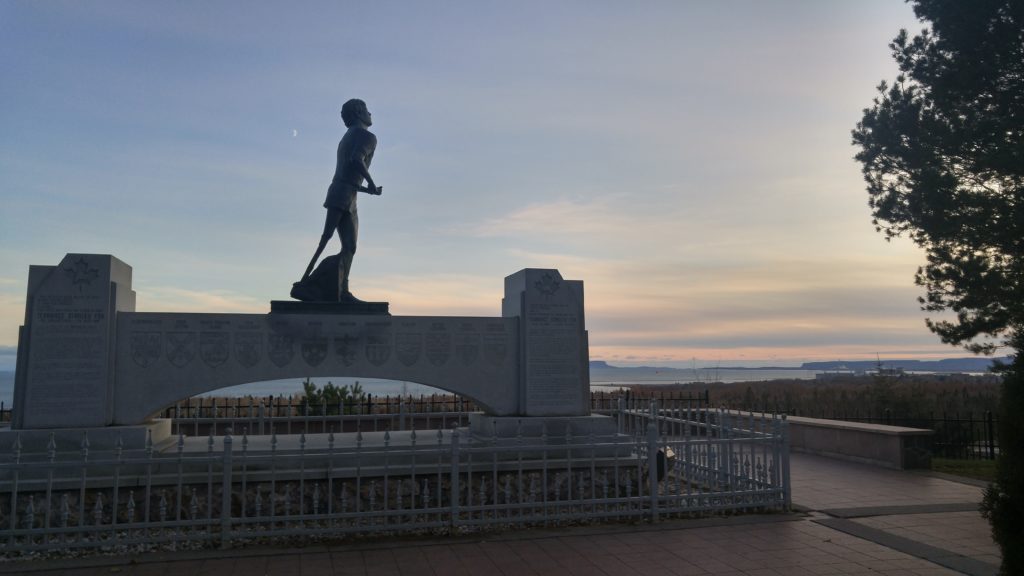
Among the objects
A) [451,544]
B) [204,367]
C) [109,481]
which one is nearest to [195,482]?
[109,481]

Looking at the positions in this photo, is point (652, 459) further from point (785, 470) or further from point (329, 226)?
point (329, 226)

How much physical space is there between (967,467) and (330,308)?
1147cm

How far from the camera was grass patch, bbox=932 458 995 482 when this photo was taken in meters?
11.4

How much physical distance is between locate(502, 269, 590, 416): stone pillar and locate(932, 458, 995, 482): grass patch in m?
6.82

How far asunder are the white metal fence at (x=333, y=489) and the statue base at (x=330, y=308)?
6.12 feet

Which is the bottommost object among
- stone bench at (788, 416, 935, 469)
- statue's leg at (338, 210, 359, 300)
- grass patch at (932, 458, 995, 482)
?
grass patch at (932, 458, 995, 482)

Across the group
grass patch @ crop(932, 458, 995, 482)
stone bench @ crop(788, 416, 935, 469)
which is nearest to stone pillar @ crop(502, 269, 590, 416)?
stone bench @ crop(788, 416, 935, 469)

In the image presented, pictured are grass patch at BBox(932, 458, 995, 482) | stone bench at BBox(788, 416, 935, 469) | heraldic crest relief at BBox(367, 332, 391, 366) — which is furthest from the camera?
stone bench at BBox(788, 416, 935, 469)

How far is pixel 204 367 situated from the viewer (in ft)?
30.1

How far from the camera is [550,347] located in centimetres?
1019

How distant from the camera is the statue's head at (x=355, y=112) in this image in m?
10.7

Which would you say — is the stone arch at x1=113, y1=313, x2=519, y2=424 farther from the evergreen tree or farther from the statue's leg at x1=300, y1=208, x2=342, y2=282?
the evergreen tree

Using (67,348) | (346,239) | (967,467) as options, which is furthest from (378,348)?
(967,467)

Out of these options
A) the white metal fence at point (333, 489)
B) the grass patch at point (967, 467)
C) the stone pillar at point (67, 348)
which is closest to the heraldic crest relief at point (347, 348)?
the white metal fence at point (333, 489)
